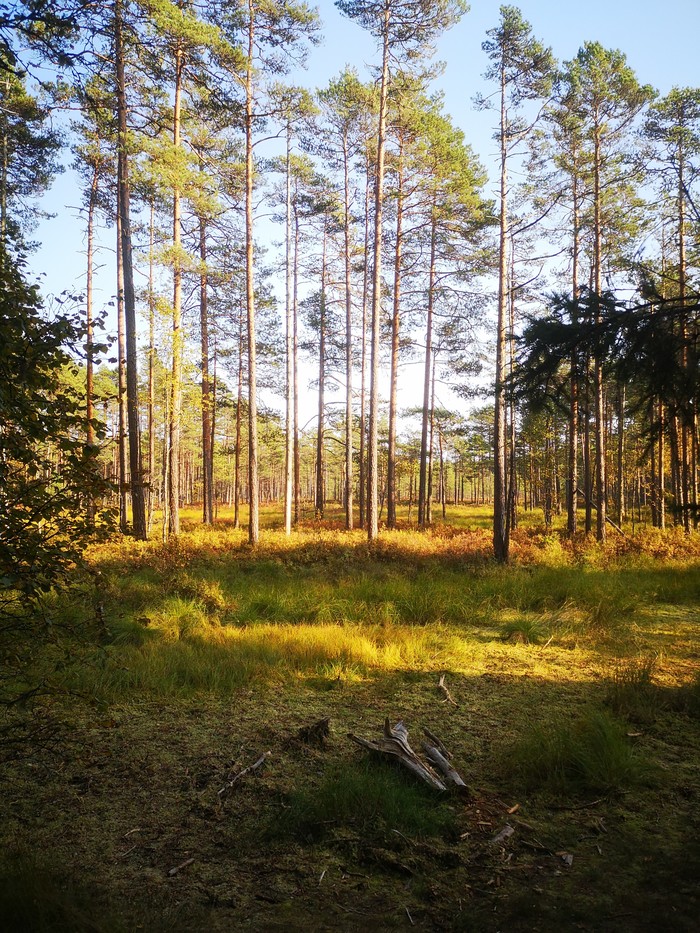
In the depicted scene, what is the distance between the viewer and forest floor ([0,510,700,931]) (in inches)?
105

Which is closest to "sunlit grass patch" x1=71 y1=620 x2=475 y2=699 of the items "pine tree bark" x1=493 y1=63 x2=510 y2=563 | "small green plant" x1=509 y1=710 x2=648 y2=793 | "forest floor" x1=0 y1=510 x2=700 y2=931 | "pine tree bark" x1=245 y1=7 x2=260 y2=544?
"forest floor" x1=0 y1=510 x2=700 y2=931

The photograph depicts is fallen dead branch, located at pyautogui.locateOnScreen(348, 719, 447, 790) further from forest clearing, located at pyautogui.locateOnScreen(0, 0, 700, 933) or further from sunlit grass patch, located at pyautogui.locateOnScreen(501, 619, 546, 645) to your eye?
sunlit grass patch, located at pyautogui.locateOnScreen(501, 619, 546, 645)

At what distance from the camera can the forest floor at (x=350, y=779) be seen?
2678 millimetres

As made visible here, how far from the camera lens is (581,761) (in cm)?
389

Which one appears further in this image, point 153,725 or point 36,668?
point 36,668

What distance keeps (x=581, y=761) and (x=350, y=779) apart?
1726 millimetres

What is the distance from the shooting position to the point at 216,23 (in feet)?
46.4

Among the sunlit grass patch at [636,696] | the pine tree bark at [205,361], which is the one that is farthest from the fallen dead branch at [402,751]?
the pine tree bark at [205,361]

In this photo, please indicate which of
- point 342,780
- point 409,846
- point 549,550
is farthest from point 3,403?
point 549,550

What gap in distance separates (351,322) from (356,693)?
21.6 meters

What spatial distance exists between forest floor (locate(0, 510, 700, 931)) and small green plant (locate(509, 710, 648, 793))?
0.05 ft

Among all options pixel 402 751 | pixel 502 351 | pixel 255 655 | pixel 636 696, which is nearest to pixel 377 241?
pixel 502 351

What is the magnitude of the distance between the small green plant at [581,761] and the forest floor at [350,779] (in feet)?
0.05

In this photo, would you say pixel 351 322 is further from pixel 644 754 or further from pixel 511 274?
pixel 644 754
